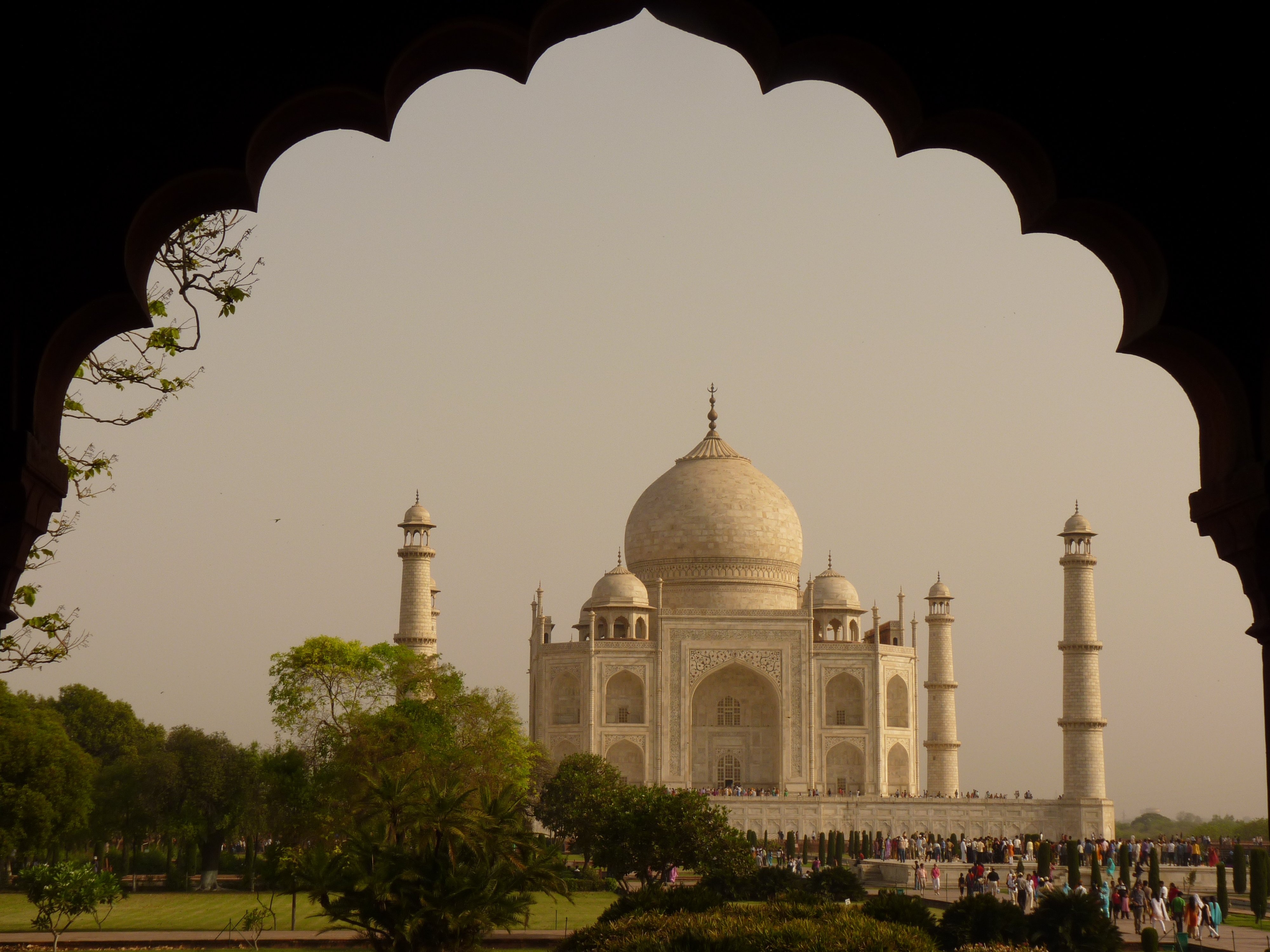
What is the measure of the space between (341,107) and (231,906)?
24907mm

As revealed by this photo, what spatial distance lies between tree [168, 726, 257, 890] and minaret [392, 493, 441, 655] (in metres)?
8.78

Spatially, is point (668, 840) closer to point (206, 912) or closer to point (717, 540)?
point (206, 912)

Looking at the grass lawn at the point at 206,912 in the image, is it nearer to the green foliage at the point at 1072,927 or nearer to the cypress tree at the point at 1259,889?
the green foliage at the point at 1072,927

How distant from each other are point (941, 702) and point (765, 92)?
133 ft

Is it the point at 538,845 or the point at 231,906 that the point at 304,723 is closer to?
the point at 231,906

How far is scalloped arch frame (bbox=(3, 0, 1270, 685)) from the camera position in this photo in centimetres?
356

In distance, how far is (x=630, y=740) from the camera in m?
40.8

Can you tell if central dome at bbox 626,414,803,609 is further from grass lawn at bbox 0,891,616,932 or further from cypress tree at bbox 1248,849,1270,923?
cypress tree at bbox 1248,849,1270,923

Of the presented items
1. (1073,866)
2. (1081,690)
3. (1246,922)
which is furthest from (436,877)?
(1081,690)

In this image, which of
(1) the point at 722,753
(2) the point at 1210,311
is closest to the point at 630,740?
(1) the point at 722,753

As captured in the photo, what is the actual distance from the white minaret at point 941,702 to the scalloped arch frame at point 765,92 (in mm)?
39831

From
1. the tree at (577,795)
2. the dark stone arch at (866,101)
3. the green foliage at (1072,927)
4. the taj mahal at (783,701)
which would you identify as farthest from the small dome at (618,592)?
the dark stone arch at (866,101)

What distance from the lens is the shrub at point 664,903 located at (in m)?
13.4

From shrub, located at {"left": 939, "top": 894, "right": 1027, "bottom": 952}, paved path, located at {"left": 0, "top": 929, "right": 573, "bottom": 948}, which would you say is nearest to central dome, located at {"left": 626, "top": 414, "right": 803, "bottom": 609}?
paved path, located at {"left": 0, "top": 929, "right": 573, "bottom": 948}
